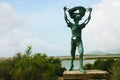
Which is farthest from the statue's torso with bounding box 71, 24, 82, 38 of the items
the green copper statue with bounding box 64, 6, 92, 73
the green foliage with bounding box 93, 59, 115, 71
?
the green foliage with bounding box 93, 59, 115, 71

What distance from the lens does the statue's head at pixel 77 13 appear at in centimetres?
1259

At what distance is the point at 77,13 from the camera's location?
41.7 feet

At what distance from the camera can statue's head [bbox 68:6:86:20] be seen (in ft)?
41.3

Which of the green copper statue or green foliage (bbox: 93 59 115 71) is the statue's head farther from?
green foliage (bbox: 93 59 115 71)

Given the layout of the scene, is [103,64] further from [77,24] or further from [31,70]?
[77,24]

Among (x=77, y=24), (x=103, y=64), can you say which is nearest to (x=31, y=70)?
(x=103, y=64)

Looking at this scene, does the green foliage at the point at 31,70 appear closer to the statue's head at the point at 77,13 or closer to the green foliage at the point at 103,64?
the green foliage at the point at 103,64

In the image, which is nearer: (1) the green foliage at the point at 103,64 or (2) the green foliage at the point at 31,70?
(2) the green foliage at the point at 31,70

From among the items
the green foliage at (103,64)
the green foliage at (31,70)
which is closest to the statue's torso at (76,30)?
the green foliage at (31,70)

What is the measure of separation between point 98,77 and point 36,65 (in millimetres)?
20863

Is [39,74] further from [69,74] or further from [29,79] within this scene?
[69,74]

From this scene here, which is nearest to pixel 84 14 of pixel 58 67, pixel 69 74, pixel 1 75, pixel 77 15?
pixel 77 15

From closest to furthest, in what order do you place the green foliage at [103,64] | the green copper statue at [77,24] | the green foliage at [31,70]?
the green copper statue at [77,24]
the green foliage at [31,70]
the green foliage at [103,64]

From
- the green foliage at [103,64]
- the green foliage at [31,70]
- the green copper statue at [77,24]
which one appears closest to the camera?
the green copper statue at [77,24]
